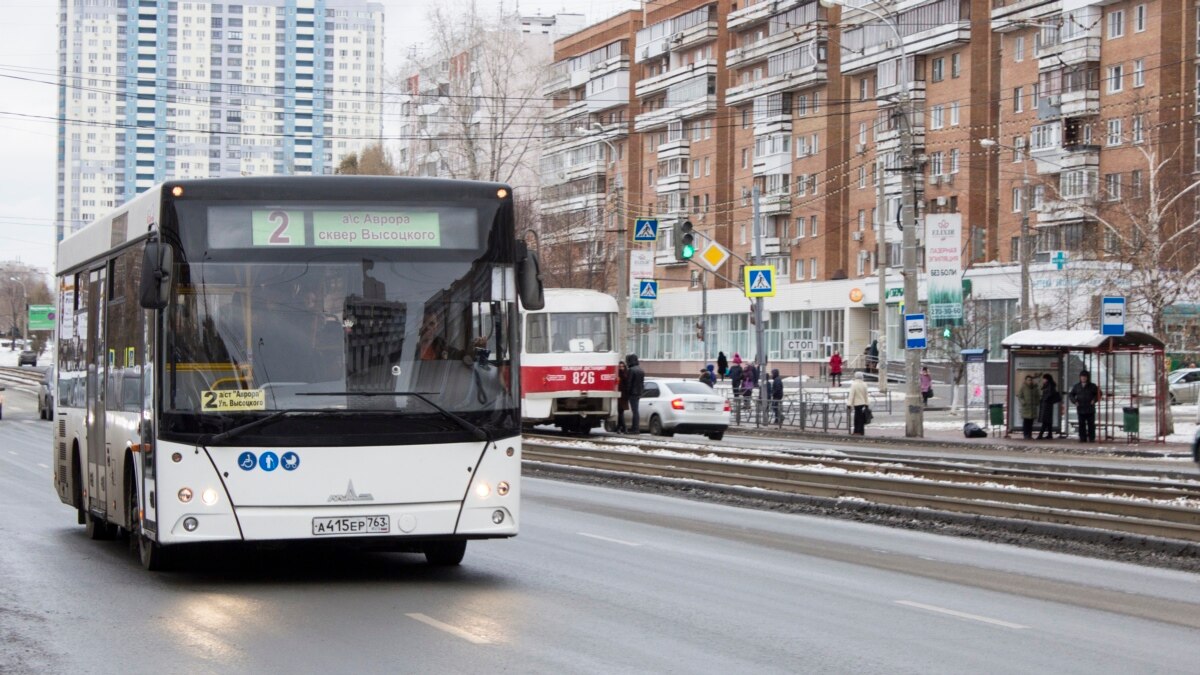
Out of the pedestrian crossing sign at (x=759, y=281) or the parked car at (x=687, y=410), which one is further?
the pedestrian crossing sign at (x=759, y=281)

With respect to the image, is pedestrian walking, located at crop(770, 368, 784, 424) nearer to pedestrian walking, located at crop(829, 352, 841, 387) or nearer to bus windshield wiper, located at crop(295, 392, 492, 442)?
pedestrian walking, located at crop(829, 352, 841, 387)

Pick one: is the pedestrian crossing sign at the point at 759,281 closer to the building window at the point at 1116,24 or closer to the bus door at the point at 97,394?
the building window at the point at 1116,24

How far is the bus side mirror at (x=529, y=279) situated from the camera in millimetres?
11648

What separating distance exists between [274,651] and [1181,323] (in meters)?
44.7

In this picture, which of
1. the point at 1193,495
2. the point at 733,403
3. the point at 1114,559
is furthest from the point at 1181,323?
the point at 1114,559

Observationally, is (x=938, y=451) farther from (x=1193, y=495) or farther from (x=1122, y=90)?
(x=1122, y=90)

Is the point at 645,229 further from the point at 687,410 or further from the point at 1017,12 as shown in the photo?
the point at 1017,12

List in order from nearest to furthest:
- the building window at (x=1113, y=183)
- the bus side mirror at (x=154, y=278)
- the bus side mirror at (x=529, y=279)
A: the bus side mirror at (x=154, y=278) < the bus side mirror at (x=529, y=279) < the building window at (x=1113, y=183)

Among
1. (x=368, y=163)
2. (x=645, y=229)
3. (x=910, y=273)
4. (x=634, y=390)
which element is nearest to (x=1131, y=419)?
(x=910, y=273)

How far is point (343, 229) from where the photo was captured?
11.6 meters

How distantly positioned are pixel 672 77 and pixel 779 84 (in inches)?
476

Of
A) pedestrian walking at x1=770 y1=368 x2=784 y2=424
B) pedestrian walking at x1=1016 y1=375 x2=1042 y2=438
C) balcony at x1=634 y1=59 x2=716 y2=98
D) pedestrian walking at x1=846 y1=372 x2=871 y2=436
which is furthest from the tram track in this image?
balcony at x1=634 y1=59 x2=716 y2=98

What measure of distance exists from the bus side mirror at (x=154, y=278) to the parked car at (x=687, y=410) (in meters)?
27.4

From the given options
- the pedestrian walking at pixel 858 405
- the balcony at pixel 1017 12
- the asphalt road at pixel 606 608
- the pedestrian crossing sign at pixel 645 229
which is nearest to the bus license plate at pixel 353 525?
the asphalt road at pixel 606 608
